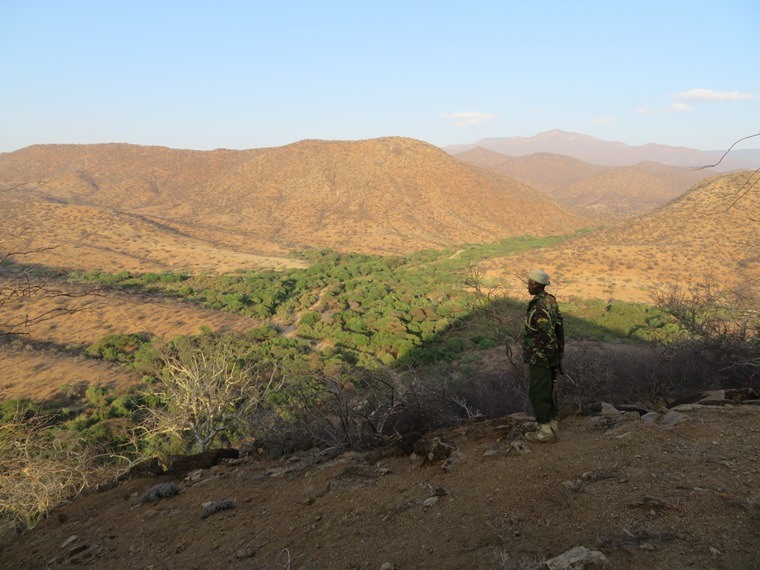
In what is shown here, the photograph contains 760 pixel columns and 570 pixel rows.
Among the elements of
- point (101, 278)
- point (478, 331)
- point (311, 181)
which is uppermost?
point (311, 181)

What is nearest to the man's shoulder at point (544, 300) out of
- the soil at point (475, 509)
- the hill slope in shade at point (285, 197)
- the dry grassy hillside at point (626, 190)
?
the soil at point (475, 509)

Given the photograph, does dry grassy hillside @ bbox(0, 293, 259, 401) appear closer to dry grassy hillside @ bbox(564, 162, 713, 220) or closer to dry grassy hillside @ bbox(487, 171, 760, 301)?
dry grassy hillside @ bbox(487, 171, 760, 301)

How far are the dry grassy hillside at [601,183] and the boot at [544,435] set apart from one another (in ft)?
200

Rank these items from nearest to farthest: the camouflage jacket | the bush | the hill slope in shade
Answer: the camouflage jacket
the bush
the hill slope in shade

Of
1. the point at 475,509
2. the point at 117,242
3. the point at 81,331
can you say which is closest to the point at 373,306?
the point at 81,331

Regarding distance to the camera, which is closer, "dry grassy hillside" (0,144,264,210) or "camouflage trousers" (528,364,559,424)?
"camouflage trousers" (528,364,559,424)

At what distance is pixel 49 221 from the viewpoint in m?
38.7

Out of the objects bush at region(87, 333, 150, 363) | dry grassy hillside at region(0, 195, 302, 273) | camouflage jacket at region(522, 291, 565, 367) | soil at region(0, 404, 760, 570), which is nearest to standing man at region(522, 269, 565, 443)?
camouflage jacket at region(522, 291, 565, 367)

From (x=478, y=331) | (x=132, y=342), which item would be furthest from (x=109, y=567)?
(x=478, y=331)

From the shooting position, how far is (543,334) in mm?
4406

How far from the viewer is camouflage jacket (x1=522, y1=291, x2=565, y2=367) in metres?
4.41

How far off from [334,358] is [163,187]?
5574 centimetres

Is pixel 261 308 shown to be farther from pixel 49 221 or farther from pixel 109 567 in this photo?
pixel 49 221

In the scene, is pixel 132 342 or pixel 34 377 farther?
pixel 132 342
